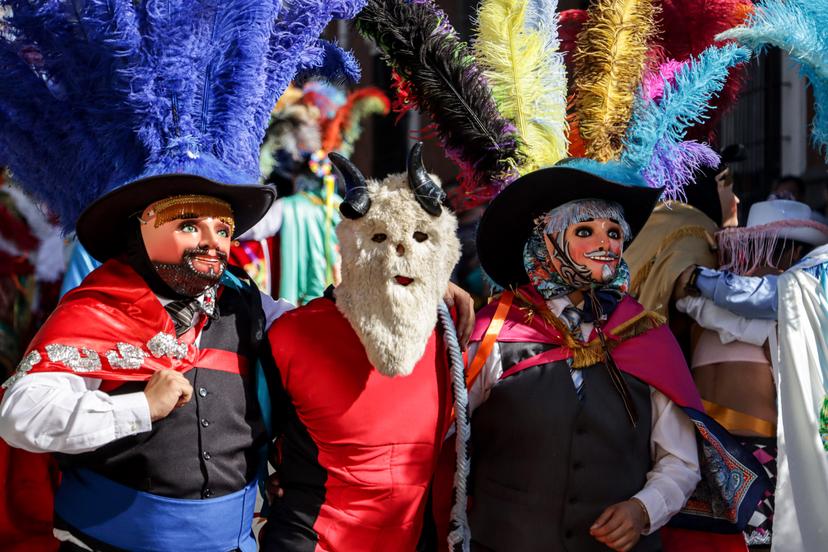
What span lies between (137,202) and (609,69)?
1.74 meters

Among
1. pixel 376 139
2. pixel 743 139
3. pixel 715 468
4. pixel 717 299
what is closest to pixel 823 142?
pixel 717 299

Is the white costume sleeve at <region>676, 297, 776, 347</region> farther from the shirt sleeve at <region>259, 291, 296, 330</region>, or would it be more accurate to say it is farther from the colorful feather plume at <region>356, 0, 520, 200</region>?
the shirt sleeve at <region>259, 291, 296, 330</region>

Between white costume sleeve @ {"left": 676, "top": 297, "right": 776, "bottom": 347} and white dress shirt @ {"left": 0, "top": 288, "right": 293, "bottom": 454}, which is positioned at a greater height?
white costume sleeve @ {"left": 676, "top": 297, "right": 776, "bottom": 347}

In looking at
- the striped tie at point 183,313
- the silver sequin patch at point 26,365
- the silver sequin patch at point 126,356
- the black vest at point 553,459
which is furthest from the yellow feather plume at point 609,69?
the silver sequin patch at point 26,365

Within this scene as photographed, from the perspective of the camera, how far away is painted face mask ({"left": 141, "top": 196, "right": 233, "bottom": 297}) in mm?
3156

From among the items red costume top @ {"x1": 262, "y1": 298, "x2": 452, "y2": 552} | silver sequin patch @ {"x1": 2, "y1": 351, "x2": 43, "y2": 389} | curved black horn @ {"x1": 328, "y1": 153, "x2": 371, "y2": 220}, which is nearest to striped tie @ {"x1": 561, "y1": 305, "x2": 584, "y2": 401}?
red costume top @ {"x1": 262, "y1": 298, "x2": 452, "y2": 552}

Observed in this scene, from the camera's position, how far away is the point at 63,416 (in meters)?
2.79

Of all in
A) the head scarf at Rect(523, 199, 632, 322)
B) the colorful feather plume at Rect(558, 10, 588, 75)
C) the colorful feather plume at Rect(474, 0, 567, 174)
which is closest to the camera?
the head scarf at Rect(523, 199, 632, 322)

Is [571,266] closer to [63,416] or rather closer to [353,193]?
[353,193]

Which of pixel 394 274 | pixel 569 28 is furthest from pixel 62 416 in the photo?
pixel 569 28

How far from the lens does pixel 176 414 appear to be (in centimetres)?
307

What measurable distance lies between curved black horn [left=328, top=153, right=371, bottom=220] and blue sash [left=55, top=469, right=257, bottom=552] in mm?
930

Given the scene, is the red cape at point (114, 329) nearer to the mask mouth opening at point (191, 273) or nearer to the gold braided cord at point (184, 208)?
the mask mouth opening at point (191, 273)

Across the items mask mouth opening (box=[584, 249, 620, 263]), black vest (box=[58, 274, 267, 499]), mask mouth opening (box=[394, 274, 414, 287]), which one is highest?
mask mouth opening (box=[584, 249, 620, 263])
